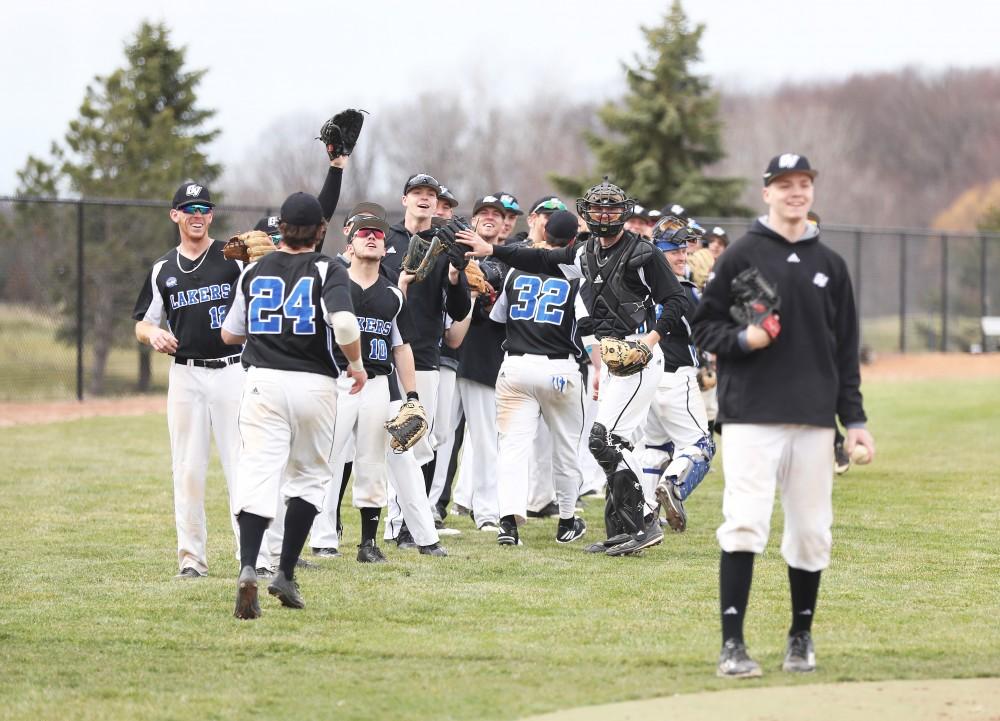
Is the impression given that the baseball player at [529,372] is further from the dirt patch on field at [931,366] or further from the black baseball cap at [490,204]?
the dirt patch on field at [931,366]

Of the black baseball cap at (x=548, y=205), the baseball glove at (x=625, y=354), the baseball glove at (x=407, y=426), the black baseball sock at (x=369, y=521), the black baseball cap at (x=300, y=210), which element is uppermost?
the black baseball cap at (x=548, y=205)

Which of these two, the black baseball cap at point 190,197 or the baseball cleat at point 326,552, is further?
the baseball cleat at point 326,552

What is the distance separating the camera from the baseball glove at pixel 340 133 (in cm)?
784

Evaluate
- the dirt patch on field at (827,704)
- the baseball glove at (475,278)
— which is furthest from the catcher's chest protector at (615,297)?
the dirt patch on field at (827,704)

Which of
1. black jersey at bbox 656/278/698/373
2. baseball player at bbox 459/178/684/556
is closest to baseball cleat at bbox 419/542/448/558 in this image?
baseball player at bbox 459/178/684/556

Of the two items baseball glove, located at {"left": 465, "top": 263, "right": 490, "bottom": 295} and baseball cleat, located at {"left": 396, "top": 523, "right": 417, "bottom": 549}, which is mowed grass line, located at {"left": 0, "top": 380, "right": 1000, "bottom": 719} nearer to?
baseball cleat, located at {"left": 396, "top": 523, "right": 417, "bottom": 549}

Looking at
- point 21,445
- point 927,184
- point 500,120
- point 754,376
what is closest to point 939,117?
point 927,184

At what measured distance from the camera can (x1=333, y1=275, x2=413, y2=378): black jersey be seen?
25.6 feet

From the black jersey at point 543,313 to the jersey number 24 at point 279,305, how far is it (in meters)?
2.43

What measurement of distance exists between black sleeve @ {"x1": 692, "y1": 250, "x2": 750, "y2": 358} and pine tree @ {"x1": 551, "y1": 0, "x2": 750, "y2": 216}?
2642cm

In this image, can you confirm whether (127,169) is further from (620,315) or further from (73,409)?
(620,315)

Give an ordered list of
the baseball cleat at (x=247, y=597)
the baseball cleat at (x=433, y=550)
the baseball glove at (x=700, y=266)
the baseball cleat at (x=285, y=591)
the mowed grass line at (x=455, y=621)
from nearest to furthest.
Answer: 1. the mowed grass line at (x=455, y=621)
2. the baseball cleat at (x=247, y=597)
3. the baseball cleat at (x=285, y=591)
4. the baseball cleat at (x=433, y=550)
5. the baseball glove at (x=700, y=266)

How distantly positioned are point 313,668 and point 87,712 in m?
0.97

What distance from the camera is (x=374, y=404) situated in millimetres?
7941
